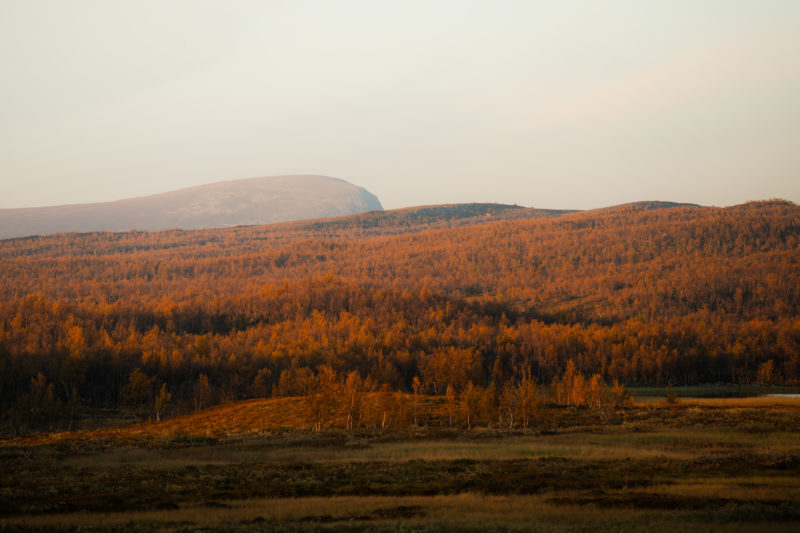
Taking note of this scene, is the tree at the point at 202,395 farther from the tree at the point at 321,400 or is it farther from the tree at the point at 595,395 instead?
the tree at the point at 595,395

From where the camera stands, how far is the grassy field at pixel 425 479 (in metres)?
29.7

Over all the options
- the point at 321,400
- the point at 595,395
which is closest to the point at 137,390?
the point at 321,400

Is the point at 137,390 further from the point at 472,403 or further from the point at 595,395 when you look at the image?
the point at 595,395

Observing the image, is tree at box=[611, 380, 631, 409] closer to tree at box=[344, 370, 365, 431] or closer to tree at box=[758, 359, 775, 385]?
tree at box=[344, 370, 365, 431]

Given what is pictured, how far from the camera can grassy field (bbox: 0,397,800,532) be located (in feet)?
97.4

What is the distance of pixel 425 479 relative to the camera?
44.5 m

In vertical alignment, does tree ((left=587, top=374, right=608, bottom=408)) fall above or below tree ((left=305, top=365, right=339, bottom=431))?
below

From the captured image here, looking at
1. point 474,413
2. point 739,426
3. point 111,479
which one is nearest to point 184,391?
point 474,413

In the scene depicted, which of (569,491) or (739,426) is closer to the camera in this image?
(569,491)

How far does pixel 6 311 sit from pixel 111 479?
532 feet

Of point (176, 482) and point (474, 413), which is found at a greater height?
point (176, 482)

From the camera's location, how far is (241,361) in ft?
498

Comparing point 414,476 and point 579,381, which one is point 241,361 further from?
point 414,476

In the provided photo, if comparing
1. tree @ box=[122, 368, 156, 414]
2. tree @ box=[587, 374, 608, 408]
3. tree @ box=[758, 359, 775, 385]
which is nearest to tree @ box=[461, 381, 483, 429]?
tree @ box=[587, 374, 608, 408]
